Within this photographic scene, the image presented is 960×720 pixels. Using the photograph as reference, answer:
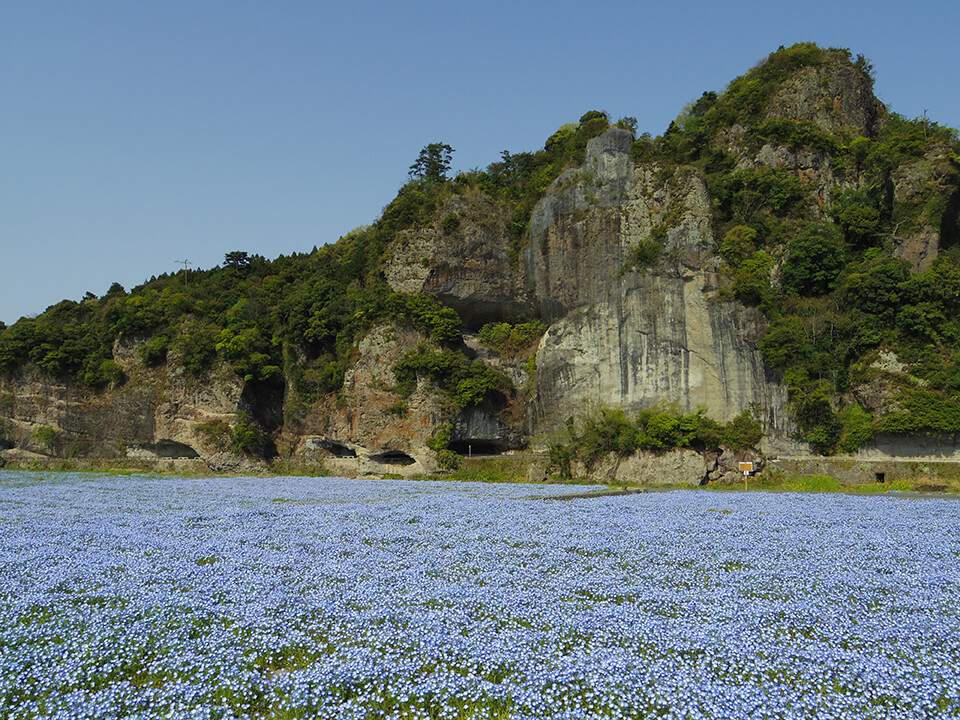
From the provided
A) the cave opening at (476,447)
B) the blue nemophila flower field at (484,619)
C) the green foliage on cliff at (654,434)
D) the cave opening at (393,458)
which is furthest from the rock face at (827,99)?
the blue nemophila flower field at (484,619)

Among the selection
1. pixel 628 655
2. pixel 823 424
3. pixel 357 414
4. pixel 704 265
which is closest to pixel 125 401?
pixel 357 414

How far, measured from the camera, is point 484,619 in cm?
788

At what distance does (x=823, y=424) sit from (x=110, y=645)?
3676cm

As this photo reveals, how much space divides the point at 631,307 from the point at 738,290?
6.58m

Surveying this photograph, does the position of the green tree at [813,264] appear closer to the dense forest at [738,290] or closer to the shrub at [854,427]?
the dense forest at [738,290]

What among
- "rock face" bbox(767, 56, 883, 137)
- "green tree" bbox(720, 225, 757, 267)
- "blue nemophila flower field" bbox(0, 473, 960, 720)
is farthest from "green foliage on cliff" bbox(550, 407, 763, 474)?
"rock face" bbox(767, 56, 883, 137)

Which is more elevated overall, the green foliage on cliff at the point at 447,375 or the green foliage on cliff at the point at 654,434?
the green foliage on cliff at the point at 447,375

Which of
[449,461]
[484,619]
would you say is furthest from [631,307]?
[484,619]

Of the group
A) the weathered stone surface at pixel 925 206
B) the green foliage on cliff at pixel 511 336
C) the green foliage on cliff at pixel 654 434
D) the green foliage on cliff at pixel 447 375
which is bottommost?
the green foliage on cliff at pixel 654 434

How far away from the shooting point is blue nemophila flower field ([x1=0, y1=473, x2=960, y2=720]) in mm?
5930

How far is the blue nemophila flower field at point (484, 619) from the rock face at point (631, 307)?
24.0 meters

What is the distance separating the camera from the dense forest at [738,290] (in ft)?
116

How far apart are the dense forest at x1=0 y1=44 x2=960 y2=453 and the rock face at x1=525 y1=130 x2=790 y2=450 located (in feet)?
3.96

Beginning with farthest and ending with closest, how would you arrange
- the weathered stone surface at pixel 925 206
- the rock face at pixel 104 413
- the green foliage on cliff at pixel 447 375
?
the rock face at pixel 104 413 → the green foliage on cliff at pixel 447 375 → the weathered stone surface at pixel 925 206
